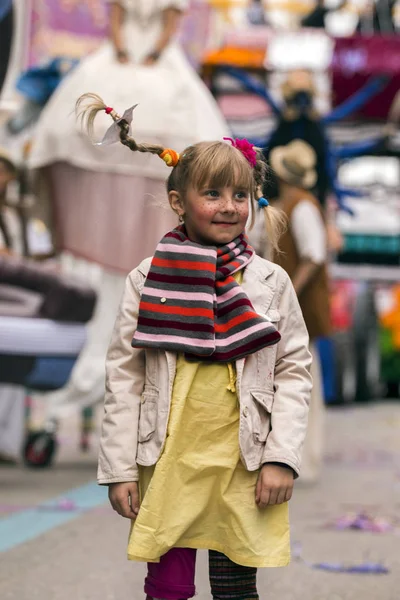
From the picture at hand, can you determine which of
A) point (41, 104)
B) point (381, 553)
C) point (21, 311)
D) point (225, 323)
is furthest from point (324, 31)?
point (225, 323)

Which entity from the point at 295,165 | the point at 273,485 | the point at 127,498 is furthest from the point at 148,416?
the point at 295,165

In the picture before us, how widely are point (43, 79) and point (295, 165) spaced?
5.19 feet

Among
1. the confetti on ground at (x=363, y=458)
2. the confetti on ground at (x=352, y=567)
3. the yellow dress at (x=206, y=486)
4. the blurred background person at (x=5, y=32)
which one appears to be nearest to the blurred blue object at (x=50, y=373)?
the blurred background person at (x=5, y=32)

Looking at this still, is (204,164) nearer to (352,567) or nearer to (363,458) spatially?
(352,567)

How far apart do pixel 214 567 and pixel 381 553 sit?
2.12 metres

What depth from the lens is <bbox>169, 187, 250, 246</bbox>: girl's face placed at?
3.46m

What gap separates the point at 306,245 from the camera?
24.7 feet

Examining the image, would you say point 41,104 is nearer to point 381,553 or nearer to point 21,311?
point 21,311

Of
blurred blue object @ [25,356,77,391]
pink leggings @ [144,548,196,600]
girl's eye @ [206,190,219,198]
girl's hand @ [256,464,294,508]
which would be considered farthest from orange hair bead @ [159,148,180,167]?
blurred blue object @ [25,356,77,391]

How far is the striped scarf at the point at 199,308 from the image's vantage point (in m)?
3.41

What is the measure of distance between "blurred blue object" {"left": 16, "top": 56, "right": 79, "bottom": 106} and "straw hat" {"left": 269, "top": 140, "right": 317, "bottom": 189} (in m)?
1.33

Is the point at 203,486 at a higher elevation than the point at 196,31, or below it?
below

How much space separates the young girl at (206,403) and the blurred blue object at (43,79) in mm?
4713

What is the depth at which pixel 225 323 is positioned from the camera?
3.46 m
